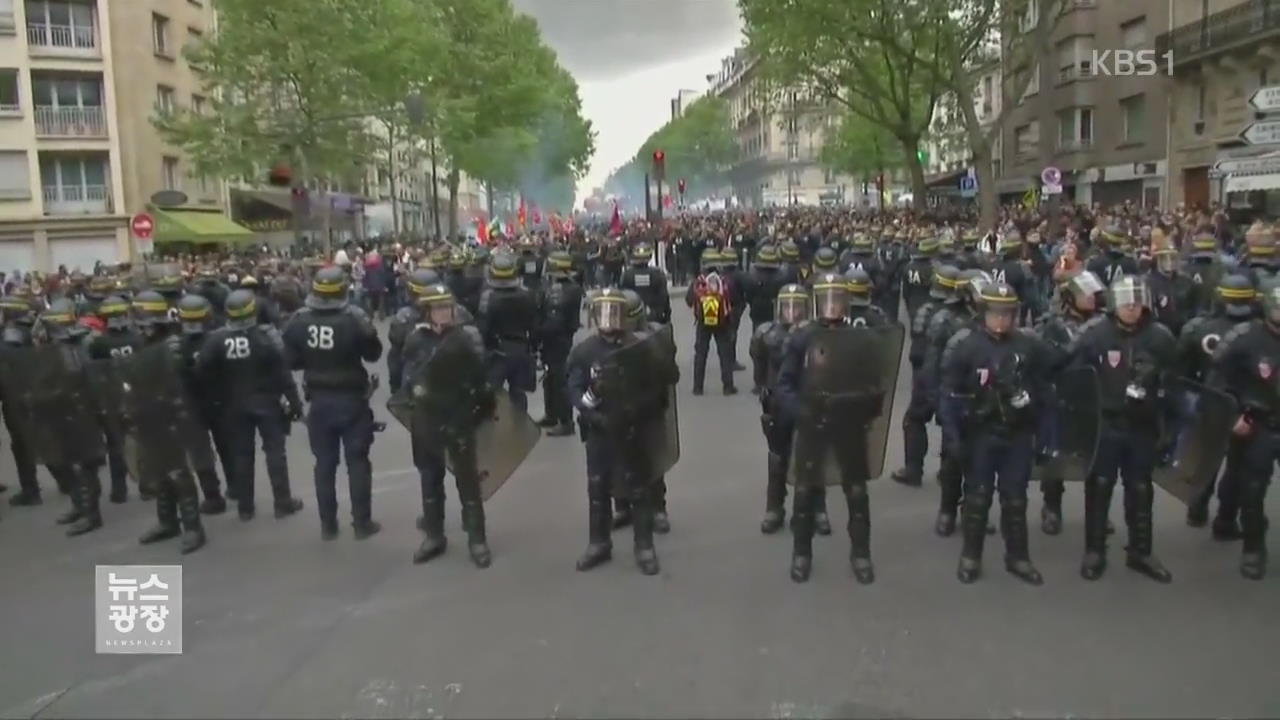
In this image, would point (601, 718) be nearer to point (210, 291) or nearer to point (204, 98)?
point (210, 291)

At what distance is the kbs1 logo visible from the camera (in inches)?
1297

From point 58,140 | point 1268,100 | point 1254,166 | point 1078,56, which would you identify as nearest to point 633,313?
point 1268,100

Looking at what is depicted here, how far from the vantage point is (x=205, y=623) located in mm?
6316

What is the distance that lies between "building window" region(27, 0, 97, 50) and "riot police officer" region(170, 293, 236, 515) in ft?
104

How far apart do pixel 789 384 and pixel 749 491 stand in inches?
87.7

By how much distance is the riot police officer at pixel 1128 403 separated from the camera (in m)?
6.43

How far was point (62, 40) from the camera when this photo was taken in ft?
116

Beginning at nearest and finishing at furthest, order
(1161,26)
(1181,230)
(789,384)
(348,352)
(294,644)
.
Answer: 1. (294,644)
2. (789,384)
3. (348,352)
4. (1181,230)
5. (1161,26)

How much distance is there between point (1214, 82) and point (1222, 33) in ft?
6.27

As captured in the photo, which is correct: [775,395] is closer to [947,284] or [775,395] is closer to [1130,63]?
[947,284]

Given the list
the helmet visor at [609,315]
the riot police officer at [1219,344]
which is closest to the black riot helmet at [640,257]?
the helmet visor at [609,315]

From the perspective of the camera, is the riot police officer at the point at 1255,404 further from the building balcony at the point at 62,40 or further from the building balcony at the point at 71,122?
the building balcony at the point at 62,40

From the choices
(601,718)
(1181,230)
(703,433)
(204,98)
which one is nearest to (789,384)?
(601,718)

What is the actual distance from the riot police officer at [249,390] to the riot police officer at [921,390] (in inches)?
189
